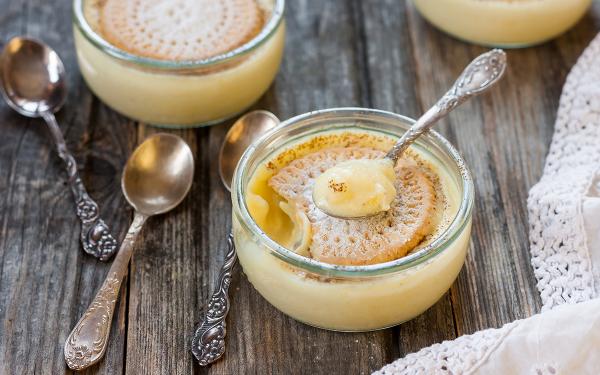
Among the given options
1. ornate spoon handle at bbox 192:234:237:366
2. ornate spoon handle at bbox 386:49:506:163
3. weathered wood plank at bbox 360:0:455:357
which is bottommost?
ornate spoon handle at bbox 192:234:237:366

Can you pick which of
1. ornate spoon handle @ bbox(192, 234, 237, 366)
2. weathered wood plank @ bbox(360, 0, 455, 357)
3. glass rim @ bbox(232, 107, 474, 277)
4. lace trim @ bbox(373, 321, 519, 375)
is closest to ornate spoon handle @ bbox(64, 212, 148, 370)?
ornate spoon handle @ bbox(192, 234, 237, 366)

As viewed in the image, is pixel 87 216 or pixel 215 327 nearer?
pixel 215 327

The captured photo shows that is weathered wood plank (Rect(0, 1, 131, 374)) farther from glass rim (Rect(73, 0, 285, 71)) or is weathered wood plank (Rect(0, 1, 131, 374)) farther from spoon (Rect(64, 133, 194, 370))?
glass rim (Rect(73, 0, 285, 71))

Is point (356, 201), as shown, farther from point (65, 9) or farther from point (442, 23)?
point (65, 9)

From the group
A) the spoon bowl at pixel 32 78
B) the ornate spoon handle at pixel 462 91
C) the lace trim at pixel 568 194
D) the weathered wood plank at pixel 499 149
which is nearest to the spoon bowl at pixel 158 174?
the spoon bowl at pixel 32 78

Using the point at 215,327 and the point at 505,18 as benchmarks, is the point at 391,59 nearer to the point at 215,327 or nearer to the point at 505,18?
the point at 505,18

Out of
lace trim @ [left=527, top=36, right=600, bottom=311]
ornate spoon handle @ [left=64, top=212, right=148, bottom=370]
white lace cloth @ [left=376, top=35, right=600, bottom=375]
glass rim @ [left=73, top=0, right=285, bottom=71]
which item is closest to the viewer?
white lace cloth @ [left=376, top=35, right=600, bottom=375]

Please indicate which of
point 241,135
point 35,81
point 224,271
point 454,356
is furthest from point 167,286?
point 35,81

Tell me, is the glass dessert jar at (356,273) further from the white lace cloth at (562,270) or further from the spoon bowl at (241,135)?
the spoon bowl at (241,135)
